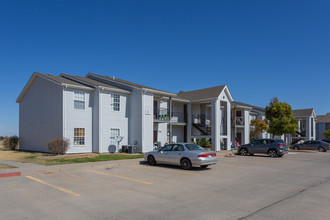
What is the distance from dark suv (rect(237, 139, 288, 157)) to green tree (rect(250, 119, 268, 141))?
1268cm

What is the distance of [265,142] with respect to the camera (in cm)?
2252

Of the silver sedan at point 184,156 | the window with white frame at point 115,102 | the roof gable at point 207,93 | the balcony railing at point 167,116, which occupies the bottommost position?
the silver sedan at point 184,156

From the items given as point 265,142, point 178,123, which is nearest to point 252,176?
point 265,142

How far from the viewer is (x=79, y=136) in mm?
21375

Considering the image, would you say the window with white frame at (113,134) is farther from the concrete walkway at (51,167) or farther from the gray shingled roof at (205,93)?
the gray shingled roof at (205,93)

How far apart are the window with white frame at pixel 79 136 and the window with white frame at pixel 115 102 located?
3119 millimetres

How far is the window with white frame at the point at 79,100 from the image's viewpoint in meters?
21.3

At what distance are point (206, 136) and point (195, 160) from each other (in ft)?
49.2

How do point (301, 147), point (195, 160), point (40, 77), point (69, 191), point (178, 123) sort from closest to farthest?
1. point (69, 191)
2. point (195, 160)
3. point (40, 77)
4. point (178, 123)
5. point (301, 147)

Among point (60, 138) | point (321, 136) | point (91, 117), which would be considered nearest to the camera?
point (60, 138)

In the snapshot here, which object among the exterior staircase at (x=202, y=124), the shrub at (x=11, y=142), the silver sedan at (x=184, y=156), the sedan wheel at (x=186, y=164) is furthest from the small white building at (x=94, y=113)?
the sedan wheel at (x=186, y=164)

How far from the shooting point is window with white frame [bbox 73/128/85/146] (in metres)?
21.2

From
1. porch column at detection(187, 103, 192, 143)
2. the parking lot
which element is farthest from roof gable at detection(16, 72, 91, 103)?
porch column at detection(187, 103, 192, 143)

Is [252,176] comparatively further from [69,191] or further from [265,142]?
[265,142]
